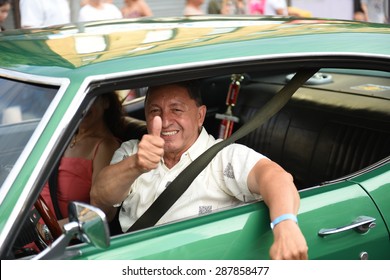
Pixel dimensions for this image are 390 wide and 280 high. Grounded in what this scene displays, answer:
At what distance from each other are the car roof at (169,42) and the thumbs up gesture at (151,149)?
236 mm

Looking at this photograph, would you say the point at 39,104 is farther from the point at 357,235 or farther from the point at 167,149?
the point at 357,235

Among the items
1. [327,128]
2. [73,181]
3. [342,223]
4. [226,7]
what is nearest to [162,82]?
[342,223]

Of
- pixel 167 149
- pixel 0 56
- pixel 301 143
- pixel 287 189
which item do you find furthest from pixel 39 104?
pixel 301 143

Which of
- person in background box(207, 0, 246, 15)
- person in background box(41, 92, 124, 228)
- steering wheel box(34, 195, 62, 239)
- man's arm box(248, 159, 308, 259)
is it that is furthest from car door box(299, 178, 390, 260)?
person in background box(207, 0, 246, 15)

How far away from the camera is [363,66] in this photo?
2.36m

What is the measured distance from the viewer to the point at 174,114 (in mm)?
2465

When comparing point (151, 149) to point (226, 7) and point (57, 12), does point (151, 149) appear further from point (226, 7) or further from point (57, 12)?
point (226, 7)

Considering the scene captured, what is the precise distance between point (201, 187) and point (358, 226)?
0.56 m

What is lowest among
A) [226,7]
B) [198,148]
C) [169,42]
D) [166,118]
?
[226,7]

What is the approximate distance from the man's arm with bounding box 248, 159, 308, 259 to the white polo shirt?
0.06 metres

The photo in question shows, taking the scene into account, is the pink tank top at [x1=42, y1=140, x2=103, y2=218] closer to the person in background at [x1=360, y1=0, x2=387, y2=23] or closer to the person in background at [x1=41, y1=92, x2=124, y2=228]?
the person in background at [x1=41, y1=92, x2=124, y2=228]

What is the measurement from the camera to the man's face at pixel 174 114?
244 centimetres

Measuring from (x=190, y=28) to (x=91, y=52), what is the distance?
47 centimetres

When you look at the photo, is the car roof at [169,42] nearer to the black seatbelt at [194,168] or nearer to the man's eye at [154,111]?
the black seatbelt at [194,168]
